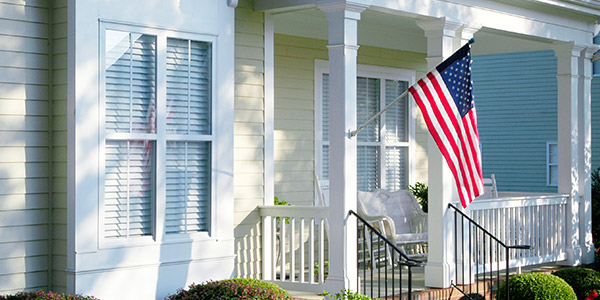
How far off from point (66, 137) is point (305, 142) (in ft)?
14.0

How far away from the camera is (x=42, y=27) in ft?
22.2

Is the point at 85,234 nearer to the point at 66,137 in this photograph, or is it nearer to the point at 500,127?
the point at 66,137

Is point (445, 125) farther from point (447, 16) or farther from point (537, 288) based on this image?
point (537, 288)

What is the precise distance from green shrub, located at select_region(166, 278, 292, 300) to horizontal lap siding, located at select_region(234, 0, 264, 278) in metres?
1.64

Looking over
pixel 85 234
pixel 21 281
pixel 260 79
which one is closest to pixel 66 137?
pixel 85 234

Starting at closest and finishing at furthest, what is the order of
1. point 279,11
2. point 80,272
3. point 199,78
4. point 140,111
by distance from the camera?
1. point 80,272
2. point 140,111
3. point 199,78
4. point 279,11

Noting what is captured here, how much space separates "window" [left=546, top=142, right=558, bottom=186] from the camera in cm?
1841

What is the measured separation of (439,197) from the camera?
→ 9.20m

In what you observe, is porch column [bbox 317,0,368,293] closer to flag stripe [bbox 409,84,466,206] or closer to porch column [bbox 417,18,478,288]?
flag stripe [bbox 409,84,466,206]

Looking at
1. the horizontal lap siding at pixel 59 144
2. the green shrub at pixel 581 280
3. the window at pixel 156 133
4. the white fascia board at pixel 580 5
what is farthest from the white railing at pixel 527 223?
the horizontal lap siding at pixel 59 144

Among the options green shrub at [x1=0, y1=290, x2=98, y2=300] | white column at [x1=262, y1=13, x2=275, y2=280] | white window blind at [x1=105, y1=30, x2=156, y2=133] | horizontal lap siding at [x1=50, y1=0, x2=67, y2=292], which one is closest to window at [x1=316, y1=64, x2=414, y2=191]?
white column at [x1=262, y1=13, x2=275, y2=280]

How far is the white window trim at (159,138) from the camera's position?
6.70 meters

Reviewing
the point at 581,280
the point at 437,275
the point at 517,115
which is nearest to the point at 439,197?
the point at 437,275

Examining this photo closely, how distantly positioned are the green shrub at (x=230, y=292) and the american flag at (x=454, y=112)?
2.15 meters
